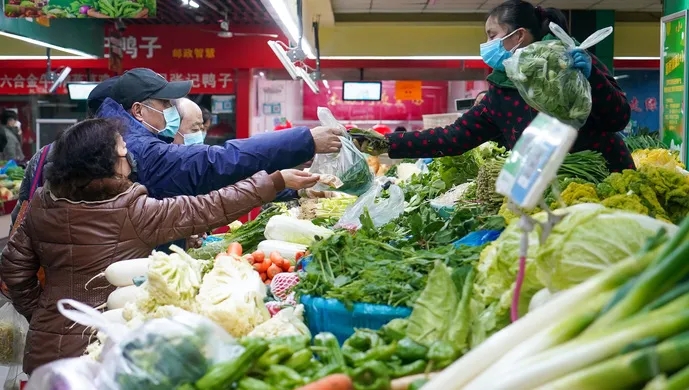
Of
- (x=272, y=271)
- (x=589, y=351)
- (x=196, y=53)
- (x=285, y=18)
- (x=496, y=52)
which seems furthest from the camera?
(x=196, y=53)

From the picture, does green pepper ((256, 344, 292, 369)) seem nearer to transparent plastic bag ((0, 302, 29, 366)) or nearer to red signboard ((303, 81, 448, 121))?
transparent plastic bag ((0, 302, 29, 366))

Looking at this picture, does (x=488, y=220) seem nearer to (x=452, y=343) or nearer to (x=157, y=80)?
(x=452, y=343)

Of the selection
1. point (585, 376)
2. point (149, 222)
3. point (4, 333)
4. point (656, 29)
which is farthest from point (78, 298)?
point (656, 29)

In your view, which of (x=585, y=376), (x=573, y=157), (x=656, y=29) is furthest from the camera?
(x=656, y=29)

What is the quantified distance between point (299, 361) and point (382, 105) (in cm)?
1909

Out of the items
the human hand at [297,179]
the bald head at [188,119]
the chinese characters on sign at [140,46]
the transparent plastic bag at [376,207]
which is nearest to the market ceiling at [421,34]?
the chinese characters on sign at [140,46]

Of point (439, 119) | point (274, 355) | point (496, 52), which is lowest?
point (274, 355)

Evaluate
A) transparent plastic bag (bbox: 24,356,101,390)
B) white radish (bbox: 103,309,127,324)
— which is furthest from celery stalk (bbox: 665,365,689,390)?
white radish (bbox: 103,309,127,324)

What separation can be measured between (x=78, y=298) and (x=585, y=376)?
8.57 ft

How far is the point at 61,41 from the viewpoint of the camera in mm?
12602

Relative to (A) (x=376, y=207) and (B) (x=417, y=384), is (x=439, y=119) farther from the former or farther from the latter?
(B) (x=417, y=384)

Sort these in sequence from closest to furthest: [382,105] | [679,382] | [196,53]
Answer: [679,382]
[196,53]
[382,105]

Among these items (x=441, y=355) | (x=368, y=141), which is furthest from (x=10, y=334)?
(x=441, y=355)

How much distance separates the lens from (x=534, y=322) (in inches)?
58.4
